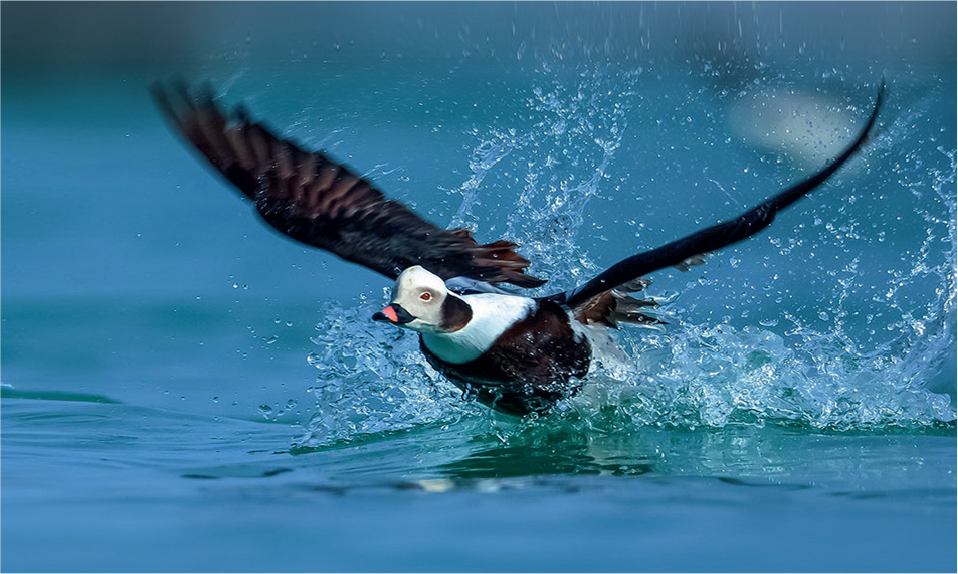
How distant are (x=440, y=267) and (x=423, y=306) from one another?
76 centimetres

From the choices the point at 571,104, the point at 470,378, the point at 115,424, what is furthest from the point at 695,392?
the point at 571,104

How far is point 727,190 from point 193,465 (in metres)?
4.47

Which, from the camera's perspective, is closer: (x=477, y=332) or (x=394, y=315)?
(x=394, y=315)

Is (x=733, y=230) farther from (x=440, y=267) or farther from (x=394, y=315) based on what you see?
(x=440, y=267)

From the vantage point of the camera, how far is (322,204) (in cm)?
490

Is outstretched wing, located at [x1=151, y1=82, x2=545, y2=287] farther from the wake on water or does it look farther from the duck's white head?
the duck's white head

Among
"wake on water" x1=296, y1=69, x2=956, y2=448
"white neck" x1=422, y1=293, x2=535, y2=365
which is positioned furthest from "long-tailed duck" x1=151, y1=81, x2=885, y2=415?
"wake on water" x1=296, y1=69, x2=956, y2=448

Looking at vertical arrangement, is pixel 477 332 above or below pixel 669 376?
above

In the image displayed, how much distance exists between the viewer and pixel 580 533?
3205 mm

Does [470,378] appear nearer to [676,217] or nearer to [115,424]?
[115,424]

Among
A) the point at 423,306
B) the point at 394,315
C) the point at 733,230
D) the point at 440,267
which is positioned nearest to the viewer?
the point at 733,230

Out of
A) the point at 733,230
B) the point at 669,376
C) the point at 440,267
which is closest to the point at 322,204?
the point at 440,267

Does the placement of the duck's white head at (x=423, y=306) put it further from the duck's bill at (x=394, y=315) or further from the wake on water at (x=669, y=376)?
the wake on water at (x=669, y=376)

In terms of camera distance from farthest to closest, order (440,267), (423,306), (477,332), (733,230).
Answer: (440,267) < (477,332) < (423,306) < (733,230)
